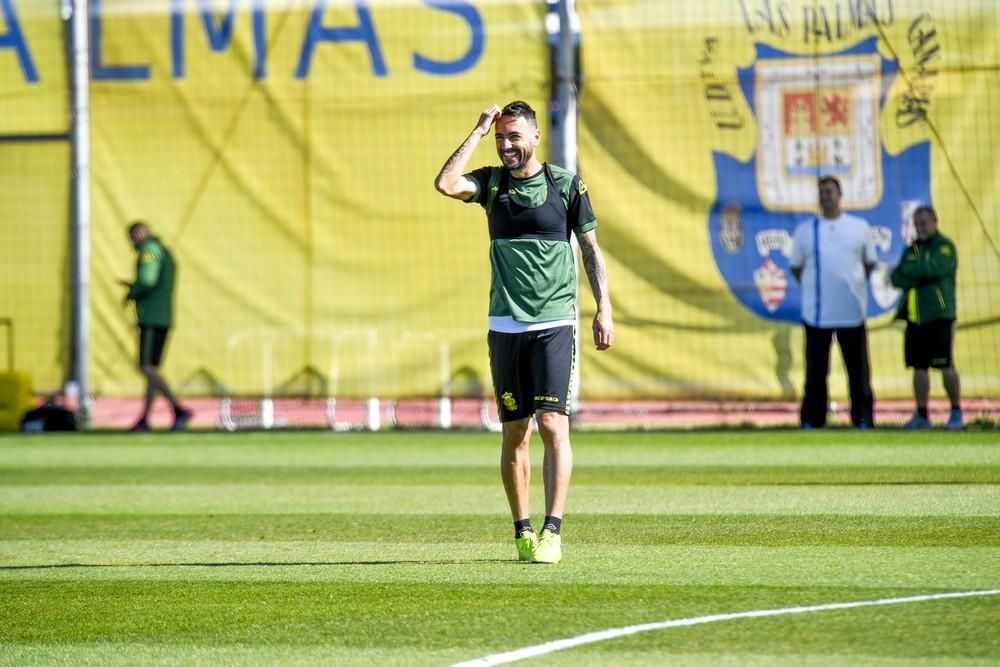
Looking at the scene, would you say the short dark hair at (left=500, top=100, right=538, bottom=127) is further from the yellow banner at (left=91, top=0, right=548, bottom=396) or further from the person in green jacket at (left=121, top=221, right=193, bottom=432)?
the yellow banner at (left=91, top=0, right=548, bottom=396)

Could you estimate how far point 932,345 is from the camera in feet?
50.6

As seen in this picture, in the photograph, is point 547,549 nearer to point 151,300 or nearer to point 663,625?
point 663,625

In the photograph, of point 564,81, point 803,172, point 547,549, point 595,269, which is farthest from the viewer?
point 564,81

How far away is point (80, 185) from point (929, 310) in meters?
9.27

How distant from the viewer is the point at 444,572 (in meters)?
7.41

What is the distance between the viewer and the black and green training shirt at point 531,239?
7.70 metres

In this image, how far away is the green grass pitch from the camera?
5.71 m

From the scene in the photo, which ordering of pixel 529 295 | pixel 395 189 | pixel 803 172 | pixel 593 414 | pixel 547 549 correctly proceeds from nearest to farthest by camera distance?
pixel 547 549 < pixel 529 295 < pixel 803 172 < pixel 593 414 < pixel 395 189

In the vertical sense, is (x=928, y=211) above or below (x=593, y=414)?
above

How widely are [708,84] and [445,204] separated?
309 cm

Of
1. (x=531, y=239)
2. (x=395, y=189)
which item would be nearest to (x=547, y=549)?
(x=531, y=239)

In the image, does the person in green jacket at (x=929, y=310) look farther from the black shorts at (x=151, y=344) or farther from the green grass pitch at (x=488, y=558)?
the black shorts at (x=151, y=344)

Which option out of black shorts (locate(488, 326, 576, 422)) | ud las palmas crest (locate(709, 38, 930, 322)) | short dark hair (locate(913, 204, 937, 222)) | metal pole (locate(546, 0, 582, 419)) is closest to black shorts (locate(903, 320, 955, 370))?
short dark hair (locate(913, 204, 937, 222))

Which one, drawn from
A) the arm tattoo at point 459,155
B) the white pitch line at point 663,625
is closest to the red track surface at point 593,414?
the arm tattoo at point 459,155
